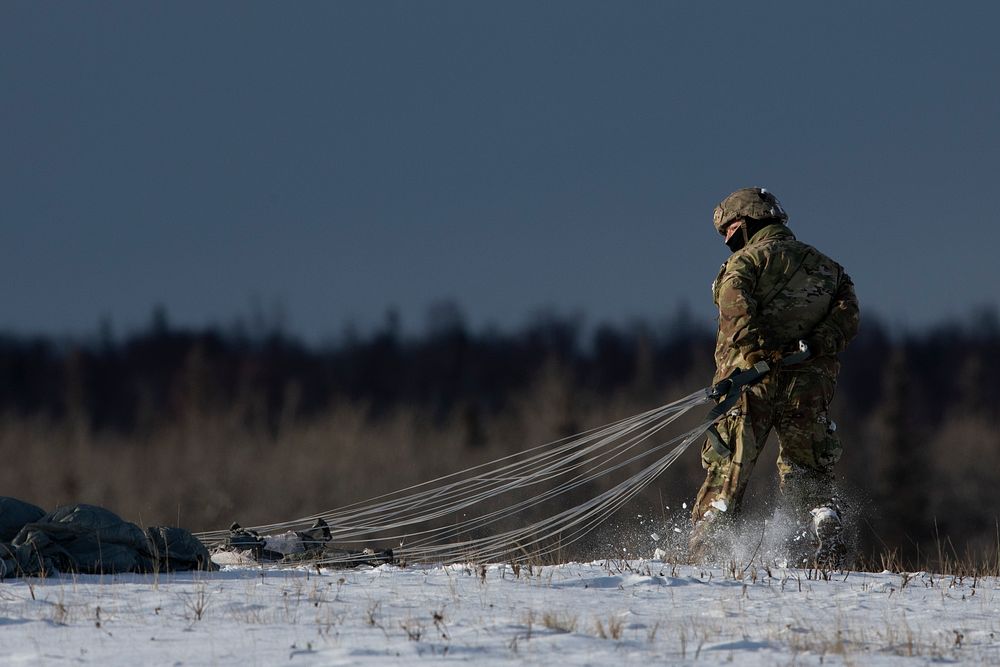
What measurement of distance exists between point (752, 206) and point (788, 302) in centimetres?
87

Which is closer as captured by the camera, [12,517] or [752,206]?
[12,517]

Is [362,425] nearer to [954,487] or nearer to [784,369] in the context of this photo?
[954,487]

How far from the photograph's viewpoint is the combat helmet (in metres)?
9.98

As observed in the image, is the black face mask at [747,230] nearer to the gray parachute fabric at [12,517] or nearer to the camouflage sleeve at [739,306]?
the camouflage sleeve at [739,306]

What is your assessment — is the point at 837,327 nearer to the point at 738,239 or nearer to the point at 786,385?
the point at 786,385

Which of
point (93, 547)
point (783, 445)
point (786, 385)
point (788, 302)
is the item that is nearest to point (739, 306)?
point (788, 302)

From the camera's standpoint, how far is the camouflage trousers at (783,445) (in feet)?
30.9

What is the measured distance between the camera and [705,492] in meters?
9.70

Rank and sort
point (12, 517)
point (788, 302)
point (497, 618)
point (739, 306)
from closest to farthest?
point (497, 618)
point (12, 517)
point (739, 306)
point (788, 302)

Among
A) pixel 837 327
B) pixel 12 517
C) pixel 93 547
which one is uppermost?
pixel 837 327

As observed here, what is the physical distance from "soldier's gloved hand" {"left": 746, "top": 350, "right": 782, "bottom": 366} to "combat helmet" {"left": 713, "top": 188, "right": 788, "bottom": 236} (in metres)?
1.10

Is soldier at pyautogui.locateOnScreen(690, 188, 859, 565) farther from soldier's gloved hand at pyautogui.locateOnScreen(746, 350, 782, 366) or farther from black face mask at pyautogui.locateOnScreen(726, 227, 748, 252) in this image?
black face mask at pyautogui.locateOnScreen(726, 227, 748, 252)

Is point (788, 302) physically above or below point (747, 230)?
below

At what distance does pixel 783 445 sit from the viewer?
32.0 feet
